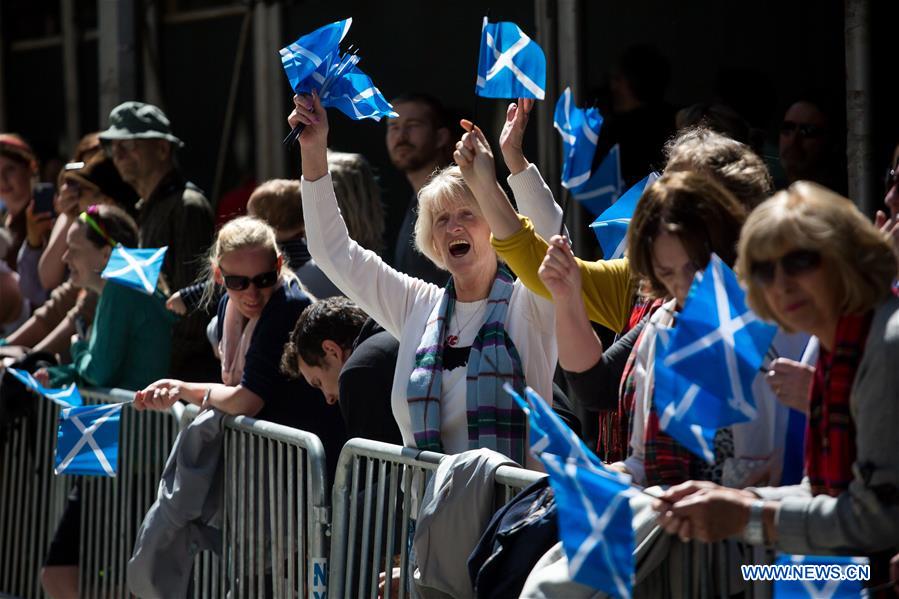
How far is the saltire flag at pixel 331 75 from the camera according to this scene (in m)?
4.64

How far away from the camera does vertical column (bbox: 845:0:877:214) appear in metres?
5.51

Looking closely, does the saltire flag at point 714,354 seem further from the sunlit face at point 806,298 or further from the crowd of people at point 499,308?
the sunlit face at point 806,298

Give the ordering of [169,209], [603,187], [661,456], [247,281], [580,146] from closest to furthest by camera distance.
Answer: [661,456], [247,281], [580,146], [603,187], [169,209]

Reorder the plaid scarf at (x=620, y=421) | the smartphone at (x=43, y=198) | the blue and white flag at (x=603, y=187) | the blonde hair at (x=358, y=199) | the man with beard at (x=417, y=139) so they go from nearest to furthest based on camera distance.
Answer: the plaid scarf at (x=620, y=421), the blue and white flag at (x=603, y=187), the blonde hair at (x=358, y=199), the man with beard at (x=417, y=139), the smartphone at (x=43, y=198)

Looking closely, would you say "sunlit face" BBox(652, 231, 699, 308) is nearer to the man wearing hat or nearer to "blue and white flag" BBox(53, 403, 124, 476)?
"blue and white flag" BBox(53, 403, 124, 476)

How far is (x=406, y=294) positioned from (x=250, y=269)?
890 millimetres

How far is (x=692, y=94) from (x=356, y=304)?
7.45ft

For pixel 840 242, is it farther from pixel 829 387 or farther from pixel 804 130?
pixel 804 130

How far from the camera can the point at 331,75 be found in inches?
186

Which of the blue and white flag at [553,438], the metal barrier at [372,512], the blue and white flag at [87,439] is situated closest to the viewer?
the blue and white flag at [553,438]

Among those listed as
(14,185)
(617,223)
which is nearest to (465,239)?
(617,223)

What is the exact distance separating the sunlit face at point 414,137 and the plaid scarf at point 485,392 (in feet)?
7.11

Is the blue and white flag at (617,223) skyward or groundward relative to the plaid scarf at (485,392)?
skyward

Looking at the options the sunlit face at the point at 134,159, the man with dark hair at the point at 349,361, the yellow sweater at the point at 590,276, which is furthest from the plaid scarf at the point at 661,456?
the sunlit face at the point at 134,159
